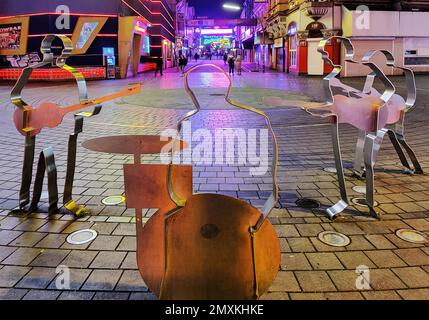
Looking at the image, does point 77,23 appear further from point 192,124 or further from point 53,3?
point 192,124

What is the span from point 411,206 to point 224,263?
3090 millimetres

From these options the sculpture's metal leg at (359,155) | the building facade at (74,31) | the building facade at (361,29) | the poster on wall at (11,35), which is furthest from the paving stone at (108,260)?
the poster on wall at (11,35)

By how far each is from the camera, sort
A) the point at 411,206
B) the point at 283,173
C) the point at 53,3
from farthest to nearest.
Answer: the point at 53,3 → the point at 283,173 → the point at 411,206

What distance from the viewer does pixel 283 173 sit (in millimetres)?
6074

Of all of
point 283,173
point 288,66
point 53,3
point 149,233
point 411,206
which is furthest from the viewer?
point 288,66

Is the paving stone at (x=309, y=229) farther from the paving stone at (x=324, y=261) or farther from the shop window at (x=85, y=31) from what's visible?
the shop window at (x=85, y=31)

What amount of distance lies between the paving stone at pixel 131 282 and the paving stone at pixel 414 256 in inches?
82.3

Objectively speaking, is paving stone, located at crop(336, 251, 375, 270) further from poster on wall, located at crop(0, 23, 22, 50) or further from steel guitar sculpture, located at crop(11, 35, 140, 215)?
poster on wall, located at crop(0, 23, 22, 50)

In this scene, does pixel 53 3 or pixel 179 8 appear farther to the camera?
pixel 179 8

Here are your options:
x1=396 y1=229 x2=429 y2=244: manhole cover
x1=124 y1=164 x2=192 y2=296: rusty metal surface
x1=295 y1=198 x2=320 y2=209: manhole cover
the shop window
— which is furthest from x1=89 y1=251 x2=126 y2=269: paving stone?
the shop window

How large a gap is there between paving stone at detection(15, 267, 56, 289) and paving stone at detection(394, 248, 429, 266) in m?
2.78

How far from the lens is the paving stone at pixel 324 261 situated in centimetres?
326

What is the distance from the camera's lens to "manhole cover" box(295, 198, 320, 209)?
15.4 ft
